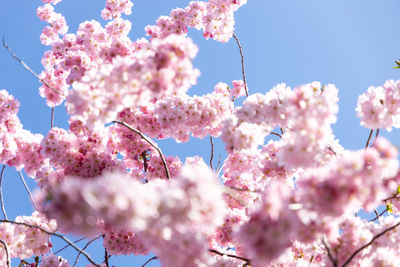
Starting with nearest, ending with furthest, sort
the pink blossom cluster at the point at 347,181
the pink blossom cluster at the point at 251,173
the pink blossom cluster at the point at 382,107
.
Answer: the pink blossom cluster at the point at 347,181, the pink blossom cluster at the point at 382,107, the pink blossom cluster at the point at 251,173

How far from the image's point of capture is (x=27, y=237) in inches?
190

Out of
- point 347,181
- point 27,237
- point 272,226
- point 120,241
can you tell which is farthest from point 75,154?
point 347,181

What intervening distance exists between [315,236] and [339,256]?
80 cm

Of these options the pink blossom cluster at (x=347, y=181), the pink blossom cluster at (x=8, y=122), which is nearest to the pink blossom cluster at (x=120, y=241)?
the pink blossom cluster at (x=8, y=122)

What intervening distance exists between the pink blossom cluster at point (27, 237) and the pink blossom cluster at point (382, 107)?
4553 mm

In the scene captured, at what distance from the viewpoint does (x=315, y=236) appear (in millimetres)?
2488

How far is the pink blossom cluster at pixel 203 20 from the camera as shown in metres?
6.84

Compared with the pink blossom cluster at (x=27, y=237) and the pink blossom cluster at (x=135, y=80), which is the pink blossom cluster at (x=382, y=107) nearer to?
the pink blossom cluster at (x=135, y=80)

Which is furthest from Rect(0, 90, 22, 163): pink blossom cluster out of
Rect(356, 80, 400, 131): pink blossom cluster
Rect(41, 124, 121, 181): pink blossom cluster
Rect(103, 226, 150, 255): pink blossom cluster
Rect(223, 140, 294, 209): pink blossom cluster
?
Rect(356, 80, 400, 131): pink blossom cluster

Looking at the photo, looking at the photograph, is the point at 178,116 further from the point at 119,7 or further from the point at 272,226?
the point at 119,7

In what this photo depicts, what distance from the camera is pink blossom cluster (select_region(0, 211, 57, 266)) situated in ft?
15.8

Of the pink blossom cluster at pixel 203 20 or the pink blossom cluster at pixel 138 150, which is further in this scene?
the pink blossom cluster at pixel 203 20

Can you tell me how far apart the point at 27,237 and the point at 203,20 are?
526cm

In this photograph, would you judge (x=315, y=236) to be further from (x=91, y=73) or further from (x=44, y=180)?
(x=44, y=180)
